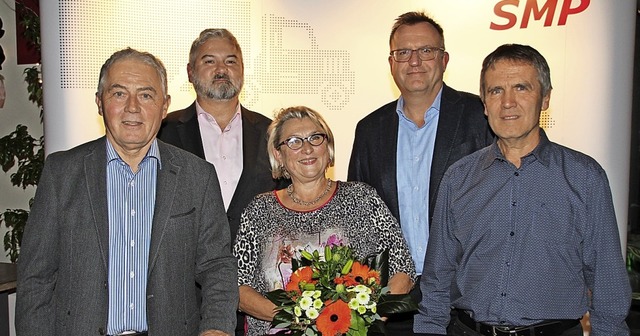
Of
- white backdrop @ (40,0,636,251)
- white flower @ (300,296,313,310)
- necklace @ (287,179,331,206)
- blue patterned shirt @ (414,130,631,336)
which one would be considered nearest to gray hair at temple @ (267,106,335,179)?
necklace @ (287,179,331,206)

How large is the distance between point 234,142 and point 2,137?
3.44 meters

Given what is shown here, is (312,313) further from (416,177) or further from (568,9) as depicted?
(568,9)

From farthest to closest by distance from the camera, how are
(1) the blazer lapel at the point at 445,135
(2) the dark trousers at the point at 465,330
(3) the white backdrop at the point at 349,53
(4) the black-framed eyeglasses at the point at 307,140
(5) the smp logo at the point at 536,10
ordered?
(5) the smp logo at the point at 536,10, (3) the white backdrop at the point at 349,53, (1) the blazer lapel at the point at 445,135, (4) the black-framed eyeglasses at the point at 307,140, (2) the dark trousers at the point at 465,330

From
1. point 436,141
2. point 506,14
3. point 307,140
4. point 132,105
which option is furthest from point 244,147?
point 506,14

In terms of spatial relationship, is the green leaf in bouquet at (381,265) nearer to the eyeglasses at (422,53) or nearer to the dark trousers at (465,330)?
the dark trousers at (465,330)

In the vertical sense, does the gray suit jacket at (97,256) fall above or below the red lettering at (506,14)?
below

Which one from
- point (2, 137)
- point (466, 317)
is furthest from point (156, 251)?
point (2, 137)

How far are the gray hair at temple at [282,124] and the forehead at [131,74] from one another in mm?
734

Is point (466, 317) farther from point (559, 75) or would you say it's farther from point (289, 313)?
point (559, 75)

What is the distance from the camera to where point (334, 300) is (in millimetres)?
2299

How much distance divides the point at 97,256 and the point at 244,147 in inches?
63.7

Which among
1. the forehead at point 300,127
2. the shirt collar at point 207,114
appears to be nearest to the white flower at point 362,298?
the forehead at point 300,127

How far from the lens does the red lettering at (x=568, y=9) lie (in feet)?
15.8

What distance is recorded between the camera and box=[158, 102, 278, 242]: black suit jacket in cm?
392
